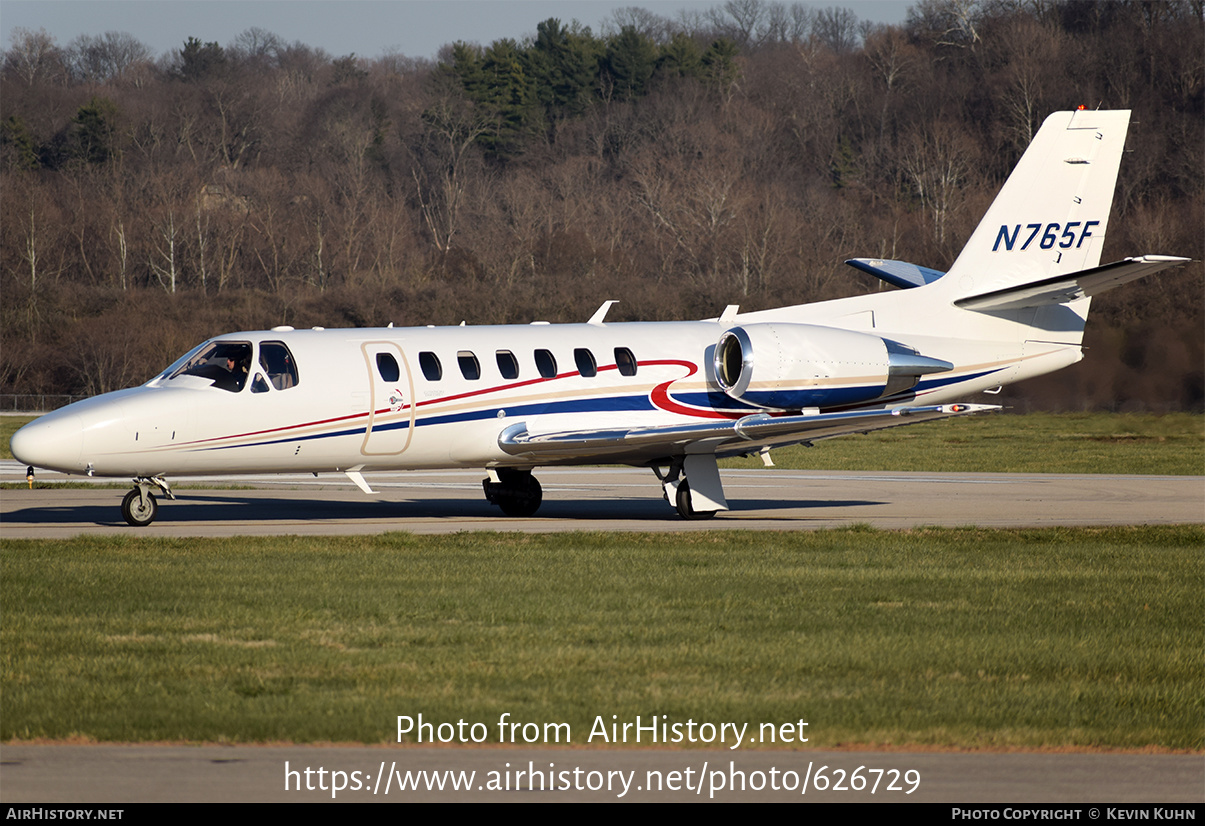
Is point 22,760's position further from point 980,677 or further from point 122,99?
point 122,99

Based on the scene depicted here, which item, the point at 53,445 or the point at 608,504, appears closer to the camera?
the point at 53,445

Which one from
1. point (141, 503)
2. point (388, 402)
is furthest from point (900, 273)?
point (141, 503)

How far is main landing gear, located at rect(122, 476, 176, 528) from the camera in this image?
20.6 meters

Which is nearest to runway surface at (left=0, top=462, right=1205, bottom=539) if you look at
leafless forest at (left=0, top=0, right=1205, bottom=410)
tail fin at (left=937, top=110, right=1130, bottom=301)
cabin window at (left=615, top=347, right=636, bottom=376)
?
cabin window at (left=615, top=347, right=636, bottom=376)

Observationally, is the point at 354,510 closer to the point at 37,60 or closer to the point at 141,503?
the point at 141,503

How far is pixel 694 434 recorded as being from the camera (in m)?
21.8

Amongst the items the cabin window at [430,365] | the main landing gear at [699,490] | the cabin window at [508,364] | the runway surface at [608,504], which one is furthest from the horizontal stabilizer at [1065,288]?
the cabin window at [430,365]

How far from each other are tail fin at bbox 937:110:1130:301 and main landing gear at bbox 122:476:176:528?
44.4 ft

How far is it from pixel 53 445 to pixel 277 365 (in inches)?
131

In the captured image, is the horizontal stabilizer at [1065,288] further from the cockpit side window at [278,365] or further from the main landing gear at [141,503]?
the main landing gear at [141,503]

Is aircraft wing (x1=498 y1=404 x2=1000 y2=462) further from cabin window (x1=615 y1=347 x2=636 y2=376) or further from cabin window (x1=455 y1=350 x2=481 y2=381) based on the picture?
cabin window (x1=615 y1=347 x2=636 y2=376)

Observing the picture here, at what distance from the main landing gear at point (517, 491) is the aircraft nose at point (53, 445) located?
282 inches

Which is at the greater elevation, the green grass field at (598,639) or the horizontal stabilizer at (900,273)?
the horizontal stabilizer at (900,273)

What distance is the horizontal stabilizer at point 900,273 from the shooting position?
84.3 feet
